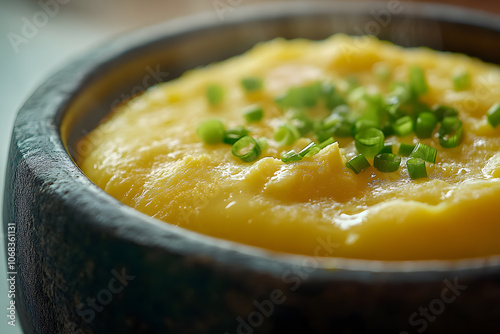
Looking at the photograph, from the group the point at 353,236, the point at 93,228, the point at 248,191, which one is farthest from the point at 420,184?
the point at 93,228

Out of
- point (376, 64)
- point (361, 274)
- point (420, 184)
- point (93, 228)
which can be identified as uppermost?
point (93, 228)

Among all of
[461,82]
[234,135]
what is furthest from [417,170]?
[461,82]

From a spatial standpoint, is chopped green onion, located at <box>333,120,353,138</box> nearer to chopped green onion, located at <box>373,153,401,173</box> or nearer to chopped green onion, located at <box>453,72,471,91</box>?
chopped green onion, located at <box>373,153,401,173</box>

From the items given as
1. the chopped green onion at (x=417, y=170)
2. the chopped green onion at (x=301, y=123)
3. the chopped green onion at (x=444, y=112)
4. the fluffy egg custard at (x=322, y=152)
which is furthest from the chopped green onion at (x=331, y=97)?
the chopped green onion at (x=417, y=170)

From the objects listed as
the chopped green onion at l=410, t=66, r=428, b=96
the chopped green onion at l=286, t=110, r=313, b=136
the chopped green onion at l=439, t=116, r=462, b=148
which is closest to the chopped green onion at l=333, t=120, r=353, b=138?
the chopped green onion at l=286, t=110, r=313, b=136

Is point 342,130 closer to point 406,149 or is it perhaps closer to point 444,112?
point 406,149

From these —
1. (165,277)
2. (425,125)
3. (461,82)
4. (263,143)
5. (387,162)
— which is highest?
(165,277)

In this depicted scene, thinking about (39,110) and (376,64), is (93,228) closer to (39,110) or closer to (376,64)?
(39,110)
